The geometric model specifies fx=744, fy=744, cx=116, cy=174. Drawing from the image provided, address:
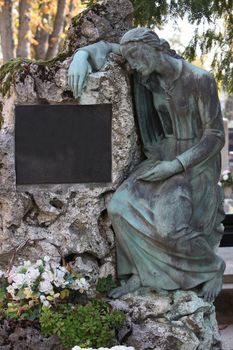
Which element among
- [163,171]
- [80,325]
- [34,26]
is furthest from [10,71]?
[34,26]

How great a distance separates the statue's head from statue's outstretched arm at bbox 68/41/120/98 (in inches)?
7.6

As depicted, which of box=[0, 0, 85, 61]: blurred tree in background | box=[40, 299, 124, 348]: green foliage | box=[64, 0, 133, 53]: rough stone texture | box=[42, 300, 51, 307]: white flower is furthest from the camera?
box=[0, 0, 85, 61]: blurred tree in background

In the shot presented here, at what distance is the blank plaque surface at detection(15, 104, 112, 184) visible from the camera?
499cm

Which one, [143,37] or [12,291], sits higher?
[143,37]

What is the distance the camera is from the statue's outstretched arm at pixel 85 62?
4.82m

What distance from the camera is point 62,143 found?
5012mm

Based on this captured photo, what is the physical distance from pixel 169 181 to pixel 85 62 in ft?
3.14

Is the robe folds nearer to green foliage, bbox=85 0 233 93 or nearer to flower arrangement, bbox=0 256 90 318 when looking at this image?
flower arrangement, bbox=0 256 90 318

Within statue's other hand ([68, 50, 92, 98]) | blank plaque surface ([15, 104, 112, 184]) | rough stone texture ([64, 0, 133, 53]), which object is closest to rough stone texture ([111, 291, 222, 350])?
blank plaque surface ([15, 104, 112, 184])

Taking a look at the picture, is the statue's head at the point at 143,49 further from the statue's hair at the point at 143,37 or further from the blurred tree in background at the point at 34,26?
the blurred tree in background at the point at 34,26

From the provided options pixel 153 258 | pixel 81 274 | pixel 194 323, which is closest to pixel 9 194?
pixel 81 274

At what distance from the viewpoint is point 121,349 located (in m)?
3.87

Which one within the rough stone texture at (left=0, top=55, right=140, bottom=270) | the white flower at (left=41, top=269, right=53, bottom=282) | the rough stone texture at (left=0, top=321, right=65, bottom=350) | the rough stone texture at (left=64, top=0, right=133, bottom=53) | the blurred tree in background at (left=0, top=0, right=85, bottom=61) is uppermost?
the blurred tree in background at (left=0, top=0, right=85, bottom=61)

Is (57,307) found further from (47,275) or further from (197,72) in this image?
(197,72)
